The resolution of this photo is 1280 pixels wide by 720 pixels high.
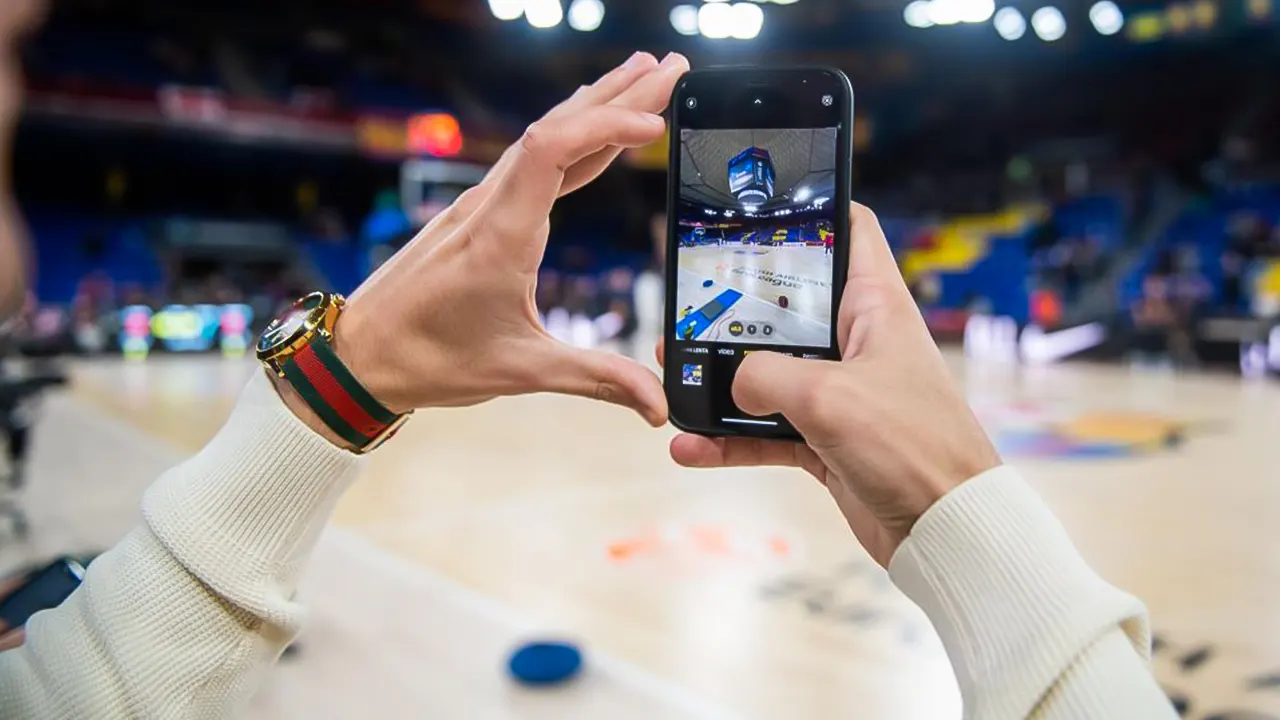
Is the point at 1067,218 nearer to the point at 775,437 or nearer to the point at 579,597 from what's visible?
the point at 579,597

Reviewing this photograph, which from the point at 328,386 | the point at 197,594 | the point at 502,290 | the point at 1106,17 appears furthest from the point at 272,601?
the point at 1106,17

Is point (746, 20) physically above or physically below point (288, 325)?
above

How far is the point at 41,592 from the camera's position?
726 millimetres

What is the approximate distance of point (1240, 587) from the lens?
78.7 inches

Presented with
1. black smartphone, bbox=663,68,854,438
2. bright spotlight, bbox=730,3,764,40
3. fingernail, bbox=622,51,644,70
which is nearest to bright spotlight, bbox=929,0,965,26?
bright spotlight, bbox=730,3,764,40

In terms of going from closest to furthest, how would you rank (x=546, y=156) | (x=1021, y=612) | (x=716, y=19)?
1. (x=1021, y=612)
2. (x=546, y=156)
3. (x=716, y=19)

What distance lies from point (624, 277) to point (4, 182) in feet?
46.7

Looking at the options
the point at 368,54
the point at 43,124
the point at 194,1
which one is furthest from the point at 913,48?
the point at 43,124

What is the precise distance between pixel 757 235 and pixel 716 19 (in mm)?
11002

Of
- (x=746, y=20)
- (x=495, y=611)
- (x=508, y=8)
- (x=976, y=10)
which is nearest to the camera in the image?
(x=495, y=611)

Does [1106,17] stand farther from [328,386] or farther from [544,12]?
[328,386]

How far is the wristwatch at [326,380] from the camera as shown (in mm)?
612

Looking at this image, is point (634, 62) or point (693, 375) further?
point (693, 375)

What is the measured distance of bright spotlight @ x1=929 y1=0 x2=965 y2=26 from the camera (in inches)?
431
